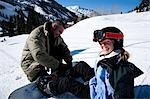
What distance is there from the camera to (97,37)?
14.1 feet

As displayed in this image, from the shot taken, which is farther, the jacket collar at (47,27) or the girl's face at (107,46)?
the jacket collar at (47,27)

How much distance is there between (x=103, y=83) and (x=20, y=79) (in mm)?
3597

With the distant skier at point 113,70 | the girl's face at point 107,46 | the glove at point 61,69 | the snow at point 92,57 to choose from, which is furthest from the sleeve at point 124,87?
the glove at point 61,69

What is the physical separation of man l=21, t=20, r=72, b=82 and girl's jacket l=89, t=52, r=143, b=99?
173 centimetres

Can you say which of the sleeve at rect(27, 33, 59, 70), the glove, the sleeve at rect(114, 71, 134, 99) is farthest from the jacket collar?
the sleeve at rect(114, 71, 134, 99)

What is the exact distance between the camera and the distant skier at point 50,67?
5188 millimetres

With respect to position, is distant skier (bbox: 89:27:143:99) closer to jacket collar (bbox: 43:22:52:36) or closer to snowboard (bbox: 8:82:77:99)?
snowboard (bbox: 8:82:77:99)

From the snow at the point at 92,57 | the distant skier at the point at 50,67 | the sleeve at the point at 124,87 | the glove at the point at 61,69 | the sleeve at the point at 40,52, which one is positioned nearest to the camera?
the sleeve at the point at 124,87

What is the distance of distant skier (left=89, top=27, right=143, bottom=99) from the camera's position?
13.2 ft

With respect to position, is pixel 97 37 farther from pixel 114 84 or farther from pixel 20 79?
pixel 20 79

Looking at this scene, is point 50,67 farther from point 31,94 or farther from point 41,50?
point 31,94

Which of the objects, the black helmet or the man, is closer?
the black helmet

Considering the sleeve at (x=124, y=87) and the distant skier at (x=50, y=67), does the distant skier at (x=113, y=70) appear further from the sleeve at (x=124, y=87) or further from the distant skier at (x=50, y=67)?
the distant skier at (x=50, y=67)

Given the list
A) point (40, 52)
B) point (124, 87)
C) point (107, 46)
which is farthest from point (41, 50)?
point (124, 87)
